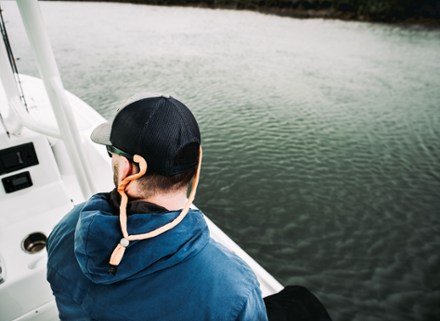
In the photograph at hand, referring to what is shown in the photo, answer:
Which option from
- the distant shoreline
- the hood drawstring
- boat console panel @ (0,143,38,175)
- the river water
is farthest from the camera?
the distant shoreline

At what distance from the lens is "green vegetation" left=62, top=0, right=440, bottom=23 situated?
3219 cm

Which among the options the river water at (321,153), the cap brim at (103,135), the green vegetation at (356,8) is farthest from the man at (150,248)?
the green vegetation at (356,8)

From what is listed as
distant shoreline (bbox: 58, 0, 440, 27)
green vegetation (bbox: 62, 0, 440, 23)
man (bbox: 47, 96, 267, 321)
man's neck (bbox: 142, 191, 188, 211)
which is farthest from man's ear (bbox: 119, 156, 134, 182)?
green vegetation (bbox: 62, 0, 440, 23)

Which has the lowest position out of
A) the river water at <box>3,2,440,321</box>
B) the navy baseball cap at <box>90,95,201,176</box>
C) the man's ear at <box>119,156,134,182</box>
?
the river water at <box>3,2,440,321</box>

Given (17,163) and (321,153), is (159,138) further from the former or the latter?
(321,153)

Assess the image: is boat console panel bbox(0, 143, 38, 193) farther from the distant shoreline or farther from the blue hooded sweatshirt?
the distant shoreline

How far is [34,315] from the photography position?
2.09 metres

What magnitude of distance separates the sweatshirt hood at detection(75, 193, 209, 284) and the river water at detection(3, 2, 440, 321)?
12.7 feet

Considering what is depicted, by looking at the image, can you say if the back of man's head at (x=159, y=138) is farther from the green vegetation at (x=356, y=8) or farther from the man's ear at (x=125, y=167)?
the green vegetation at (x=356, y=8)

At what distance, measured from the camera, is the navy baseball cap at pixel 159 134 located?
1.10m

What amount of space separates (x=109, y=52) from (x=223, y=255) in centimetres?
2300

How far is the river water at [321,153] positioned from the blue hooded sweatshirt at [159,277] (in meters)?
3.91

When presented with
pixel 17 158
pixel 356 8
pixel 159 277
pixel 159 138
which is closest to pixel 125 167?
pixel 159 138

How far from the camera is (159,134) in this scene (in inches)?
43.7
